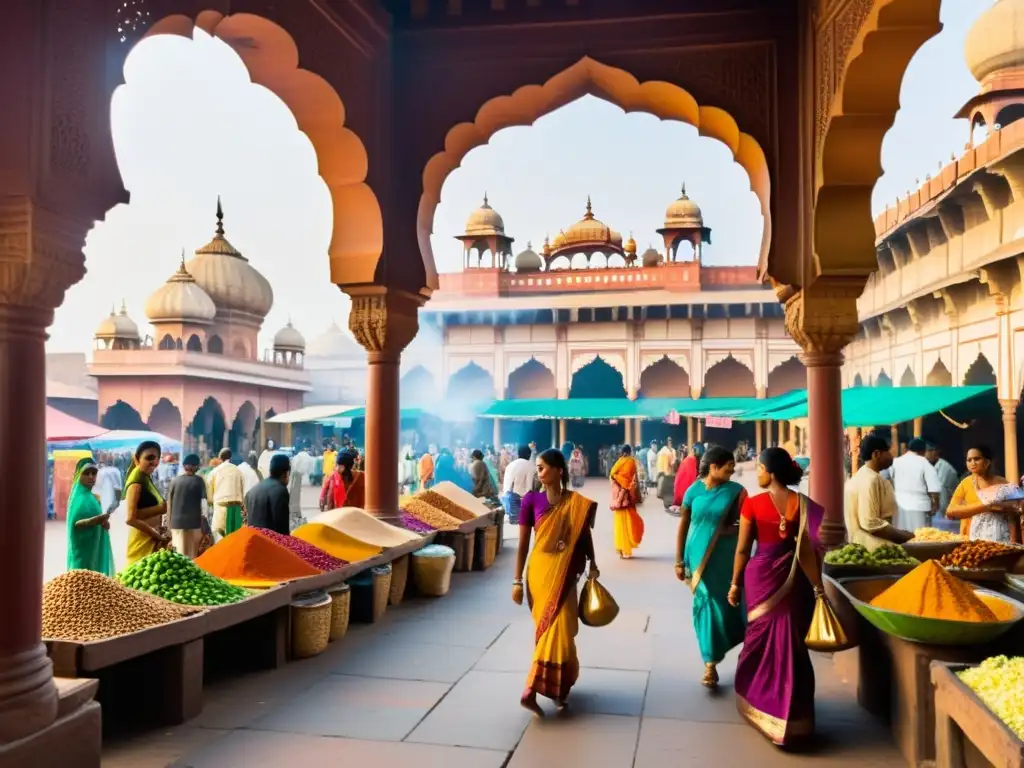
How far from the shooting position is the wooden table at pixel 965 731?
92.7 inches

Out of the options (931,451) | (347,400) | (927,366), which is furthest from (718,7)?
(347,400)

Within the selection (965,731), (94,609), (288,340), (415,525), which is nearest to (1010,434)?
(415,525)

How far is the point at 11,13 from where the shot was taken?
3.07 metres

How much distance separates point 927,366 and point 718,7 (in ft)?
39.8

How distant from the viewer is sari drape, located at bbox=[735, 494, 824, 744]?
3730mm

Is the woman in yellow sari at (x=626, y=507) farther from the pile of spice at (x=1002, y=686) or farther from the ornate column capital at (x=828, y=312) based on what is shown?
the pile of spice at (x=1002, y=686)

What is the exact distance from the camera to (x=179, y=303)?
1190 inches

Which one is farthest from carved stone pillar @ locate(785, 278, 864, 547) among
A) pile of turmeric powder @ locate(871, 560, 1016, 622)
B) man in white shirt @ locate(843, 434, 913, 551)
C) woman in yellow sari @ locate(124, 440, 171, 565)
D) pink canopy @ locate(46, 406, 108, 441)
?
pink canopy @ locate(46, 406, 108, 441)

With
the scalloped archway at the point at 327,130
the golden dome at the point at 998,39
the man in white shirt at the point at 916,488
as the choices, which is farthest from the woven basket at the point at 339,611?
the golden dome at the point at 998,39

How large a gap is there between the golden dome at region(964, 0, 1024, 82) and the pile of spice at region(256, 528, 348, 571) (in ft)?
55.0

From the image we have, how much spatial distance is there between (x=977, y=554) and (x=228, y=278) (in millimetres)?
31508

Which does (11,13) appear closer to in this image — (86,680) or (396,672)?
(86,680)

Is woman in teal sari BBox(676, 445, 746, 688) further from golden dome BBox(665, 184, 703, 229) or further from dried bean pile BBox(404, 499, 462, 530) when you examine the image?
golden dome BBox(665, 184, 703, 229)

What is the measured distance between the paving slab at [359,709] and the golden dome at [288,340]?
34.6m
